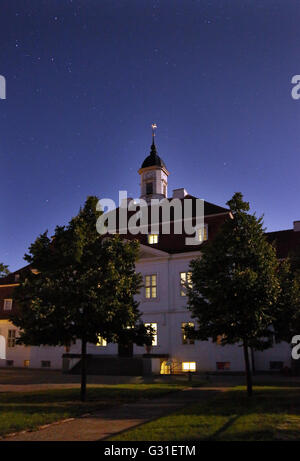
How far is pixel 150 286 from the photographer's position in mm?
33469

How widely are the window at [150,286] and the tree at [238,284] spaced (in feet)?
55.6

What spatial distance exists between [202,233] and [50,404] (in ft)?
68.9

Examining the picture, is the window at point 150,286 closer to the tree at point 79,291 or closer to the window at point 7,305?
the window at point 7,305

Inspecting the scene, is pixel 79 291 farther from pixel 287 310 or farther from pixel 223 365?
pixel 223 365

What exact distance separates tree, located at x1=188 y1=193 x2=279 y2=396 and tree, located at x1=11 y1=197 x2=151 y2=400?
8.94ft

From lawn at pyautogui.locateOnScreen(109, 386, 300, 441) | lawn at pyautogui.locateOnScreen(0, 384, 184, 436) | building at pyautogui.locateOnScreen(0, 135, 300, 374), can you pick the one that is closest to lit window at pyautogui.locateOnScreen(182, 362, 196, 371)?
building at pyautogui.locateOnScreen(0, 135, 300, 374)

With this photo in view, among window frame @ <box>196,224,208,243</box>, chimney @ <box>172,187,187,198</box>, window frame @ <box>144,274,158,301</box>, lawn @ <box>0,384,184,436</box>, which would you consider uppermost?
chimney @ <box>172,187,187,198</box>

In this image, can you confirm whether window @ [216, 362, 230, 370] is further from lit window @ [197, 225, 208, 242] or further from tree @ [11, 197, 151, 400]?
tree @ [11, 197, 151, 400]

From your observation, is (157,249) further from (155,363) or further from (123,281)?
(123,281)

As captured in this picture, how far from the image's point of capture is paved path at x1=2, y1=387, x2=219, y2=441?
9.27 m

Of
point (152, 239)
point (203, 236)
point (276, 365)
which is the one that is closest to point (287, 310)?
point (276, 365)

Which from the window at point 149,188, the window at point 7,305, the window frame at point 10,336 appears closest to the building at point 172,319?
the window frame at point 10,336

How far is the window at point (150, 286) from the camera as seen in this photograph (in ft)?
109
